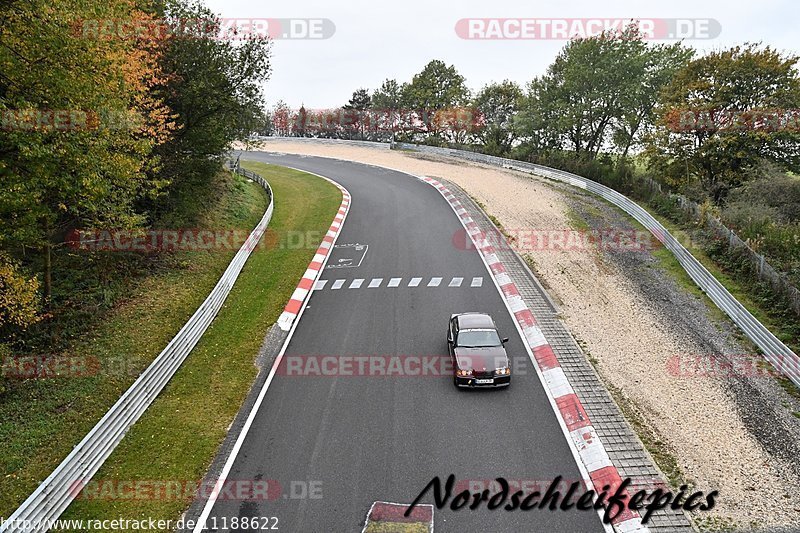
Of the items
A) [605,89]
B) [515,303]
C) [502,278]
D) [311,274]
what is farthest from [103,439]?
[605,89]

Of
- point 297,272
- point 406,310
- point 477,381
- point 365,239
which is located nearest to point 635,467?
point 477,381

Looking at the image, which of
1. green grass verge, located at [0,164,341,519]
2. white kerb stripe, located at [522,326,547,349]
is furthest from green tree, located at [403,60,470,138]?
white kerb stripe, located at [522,326,547,349]

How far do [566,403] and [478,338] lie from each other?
2.93 metres

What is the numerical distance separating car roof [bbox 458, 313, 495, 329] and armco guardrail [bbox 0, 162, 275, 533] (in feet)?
28.3

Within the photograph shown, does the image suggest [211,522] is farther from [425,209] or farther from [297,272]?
[425,209]

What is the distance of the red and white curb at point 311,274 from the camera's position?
17.7 meters

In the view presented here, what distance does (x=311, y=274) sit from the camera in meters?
21.0

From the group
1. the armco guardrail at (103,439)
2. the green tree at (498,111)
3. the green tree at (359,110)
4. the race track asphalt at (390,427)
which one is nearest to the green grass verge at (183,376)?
the armco guardrail at (103,439)

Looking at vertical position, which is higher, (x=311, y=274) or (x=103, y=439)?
(x=311, y=274)

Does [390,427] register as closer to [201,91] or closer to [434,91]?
[201,91]

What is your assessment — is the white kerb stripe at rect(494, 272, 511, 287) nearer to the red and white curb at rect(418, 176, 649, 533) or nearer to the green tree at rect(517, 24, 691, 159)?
the red and white curb at rect(418, 176, 649, 533)

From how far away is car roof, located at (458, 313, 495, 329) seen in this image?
48.5ft

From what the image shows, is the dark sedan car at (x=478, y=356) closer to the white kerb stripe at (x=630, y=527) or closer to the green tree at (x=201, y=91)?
the white kerb stripe at (x=630, y=527)

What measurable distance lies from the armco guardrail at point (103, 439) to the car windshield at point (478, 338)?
8502 mm
